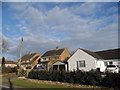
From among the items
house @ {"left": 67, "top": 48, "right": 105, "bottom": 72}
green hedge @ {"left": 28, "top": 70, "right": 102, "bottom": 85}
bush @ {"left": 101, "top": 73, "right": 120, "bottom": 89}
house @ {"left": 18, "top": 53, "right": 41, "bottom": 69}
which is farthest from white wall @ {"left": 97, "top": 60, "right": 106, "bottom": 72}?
house @ {"left": 18, "top": 53, "right": 41, "bottom": 69}

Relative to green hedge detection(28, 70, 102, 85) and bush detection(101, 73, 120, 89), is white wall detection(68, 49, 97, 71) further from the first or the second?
bush detection(101, 73, 120, 89)

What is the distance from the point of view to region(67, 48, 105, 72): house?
1138 inches

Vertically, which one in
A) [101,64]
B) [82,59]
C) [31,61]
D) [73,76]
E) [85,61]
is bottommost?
[73,76]

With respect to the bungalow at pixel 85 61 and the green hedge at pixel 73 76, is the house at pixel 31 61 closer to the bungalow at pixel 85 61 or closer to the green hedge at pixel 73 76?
the bungalow at pixel 85 61

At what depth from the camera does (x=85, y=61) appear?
29828 millimetres

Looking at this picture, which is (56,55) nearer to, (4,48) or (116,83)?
(4,48)

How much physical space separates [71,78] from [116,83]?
606cm

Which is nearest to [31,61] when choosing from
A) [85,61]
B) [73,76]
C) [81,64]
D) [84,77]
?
[81,64]

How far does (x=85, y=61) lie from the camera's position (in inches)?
1174

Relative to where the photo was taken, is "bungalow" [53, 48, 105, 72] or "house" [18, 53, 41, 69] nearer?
"bungalow" [53, 48, 105, 72]

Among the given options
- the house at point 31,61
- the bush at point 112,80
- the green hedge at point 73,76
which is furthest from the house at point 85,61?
the house at point 31,61

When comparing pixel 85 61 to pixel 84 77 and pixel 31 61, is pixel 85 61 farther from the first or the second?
pixel 31 61

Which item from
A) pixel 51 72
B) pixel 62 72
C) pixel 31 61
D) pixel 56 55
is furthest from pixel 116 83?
pixel 31 61

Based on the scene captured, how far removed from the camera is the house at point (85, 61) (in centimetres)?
2891
